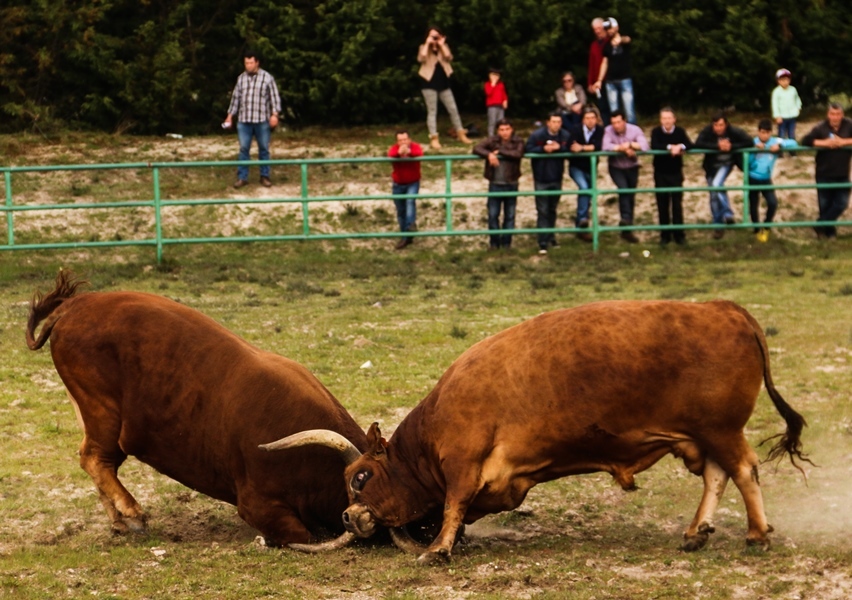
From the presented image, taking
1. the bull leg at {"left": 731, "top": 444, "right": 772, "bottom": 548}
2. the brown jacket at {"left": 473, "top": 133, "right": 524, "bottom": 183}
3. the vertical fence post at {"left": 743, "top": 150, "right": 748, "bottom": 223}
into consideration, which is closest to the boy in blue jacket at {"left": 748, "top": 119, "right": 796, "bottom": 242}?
the vertical fence post at {"left": 743, "top": 150, "right": 748, "bottom": 223}

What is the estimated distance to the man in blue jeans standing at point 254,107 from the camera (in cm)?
1977

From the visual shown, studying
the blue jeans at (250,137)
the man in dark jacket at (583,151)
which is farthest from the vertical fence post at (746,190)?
the blue jeans at (250,137)

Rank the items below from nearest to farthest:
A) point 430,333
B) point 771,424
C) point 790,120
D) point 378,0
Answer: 1. point 771,424
2. point 430,333
3. point 790,120
4. point 378,0

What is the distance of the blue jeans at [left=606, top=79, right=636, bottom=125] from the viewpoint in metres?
20.9

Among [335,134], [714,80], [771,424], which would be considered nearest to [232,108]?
[335,134]

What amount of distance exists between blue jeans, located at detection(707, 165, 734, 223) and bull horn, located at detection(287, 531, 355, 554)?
39.1 ft

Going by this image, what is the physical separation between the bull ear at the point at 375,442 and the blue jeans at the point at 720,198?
38.4 ft

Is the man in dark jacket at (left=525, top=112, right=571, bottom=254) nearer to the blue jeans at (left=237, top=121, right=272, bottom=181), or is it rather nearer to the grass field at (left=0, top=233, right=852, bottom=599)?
the grass field at (left=0, top=233, right=852, bottom=599)

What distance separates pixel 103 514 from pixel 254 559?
1.50 meters

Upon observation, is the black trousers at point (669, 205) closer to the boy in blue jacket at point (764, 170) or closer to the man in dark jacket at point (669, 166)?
the man in dark jacket at point (669, 166)

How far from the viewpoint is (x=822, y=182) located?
61.8 feet

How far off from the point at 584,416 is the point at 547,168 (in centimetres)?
1118

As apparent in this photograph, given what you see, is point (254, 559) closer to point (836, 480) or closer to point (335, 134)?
point (836, 480)

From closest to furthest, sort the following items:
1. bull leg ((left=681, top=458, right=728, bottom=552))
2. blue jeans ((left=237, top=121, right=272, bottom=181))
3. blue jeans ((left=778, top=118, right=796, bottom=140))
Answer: bull leg ((left=681, top=458, right=728, bottom=552)) → blue jeans ((left=237, top=121, right=272, bottom=181)) → blue jeans ((left=778, top=118, right=796, bottom=140))
